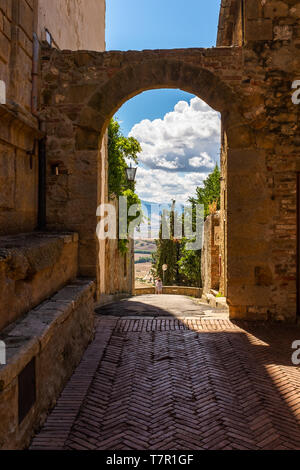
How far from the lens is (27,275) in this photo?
353cm

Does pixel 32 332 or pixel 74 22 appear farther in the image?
pixel 74 22

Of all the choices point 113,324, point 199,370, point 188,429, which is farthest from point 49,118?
point 188,429

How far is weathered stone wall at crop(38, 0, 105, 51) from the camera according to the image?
6816 mm

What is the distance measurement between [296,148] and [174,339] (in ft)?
11.7

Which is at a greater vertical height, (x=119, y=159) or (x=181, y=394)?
(x=119, y=159)

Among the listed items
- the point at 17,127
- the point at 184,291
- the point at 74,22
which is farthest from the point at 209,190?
the point at 17,127

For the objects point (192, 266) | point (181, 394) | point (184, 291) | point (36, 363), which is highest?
point (36, 363)

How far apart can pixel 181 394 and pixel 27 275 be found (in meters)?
1.87

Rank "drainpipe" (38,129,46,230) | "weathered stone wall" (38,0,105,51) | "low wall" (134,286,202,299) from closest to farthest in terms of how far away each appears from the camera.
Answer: "drainpipe" (38,129,46,230)
"weathered stone wall" (38,0,105,51)
"low wall" (134,286,202,299)

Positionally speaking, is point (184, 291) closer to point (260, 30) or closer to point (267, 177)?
point (267, 177)

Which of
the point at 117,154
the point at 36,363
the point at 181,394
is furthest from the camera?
the point at 117,154

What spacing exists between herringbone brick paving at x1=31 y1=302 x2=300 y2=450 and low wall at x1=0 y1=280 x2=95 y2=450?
7.0 inches

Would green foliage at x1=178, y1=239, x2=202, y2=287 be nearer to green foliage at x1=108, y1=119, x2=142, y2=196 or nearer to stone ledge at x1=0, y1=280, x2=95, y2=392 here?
green foliage at x1=108, y1=119, x2=142, y2=196

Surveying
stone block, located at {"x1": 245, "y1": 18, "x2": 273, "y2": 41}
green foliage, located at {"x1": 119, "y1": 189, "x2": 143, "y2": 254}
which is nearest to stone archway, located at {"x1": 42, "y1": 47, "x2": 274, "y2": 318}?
stone block, located at {"x1": 245, "y1": 18, "x2": 273, "y2": 41}
